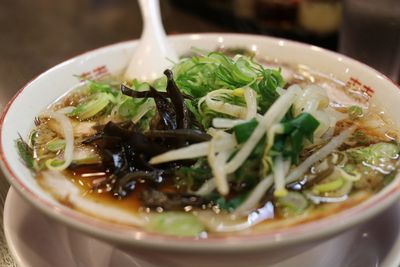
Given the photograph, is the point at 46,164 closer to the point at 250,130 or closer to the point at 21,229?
the point at 21,229

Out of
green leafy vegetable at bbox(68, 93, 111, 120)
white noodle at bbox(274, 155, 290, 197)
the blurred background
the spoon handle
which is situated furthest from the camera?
the blurred background

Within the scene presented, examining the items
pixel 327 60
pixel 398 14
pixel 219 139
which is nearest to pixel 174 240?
pixel 219 139

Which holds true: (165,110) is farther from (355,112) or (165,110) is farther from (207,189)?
(355,112)

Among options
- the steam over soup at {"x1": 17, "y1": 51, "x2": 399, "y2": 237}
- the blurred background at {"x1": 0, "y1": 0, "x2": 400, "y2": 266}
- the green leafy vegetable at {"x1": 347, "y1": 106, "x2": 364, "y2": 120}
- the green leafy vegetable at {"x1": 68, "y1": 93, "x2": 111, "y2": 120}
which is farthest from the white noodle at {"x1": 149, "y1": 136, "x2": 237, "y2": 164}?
the blurred background at {"x1": 0, "y1": 0, "x2": 400, "y2": 266}

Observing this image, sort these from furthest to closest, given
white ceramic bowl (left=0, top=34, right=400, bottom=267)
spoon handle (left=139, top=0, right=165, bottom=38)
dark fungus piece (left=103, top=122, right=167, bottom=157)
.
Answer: spoon handle (left=139, top=0, right=165, bottom=38), dark fungus piece (left=103, top=122, right=167, bottom=157), white ceramic bowl (left=0, top=34, right=400, bottom=267)

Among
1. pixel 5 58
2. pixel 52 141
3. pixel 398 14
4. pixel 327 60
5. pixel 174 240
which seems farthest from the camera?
pixel 5 58

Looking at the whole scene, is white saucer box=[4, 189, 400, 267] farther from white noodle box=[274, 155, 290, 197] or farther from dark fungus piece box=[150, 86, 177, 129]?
dark fungus piece box=[150, 86, 177, 129]

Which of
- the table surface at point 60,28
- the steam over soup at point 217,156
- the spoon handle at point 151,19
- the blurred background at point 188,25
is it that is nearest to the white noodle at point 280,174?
the steam over soup at point 217,156

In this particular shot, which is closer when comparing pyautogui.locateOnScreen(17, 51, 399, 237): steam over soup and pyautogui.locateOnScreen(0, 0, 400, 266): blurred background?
pyautogui.locateOnScreen(17, 51, 399, 237): steam over soup
